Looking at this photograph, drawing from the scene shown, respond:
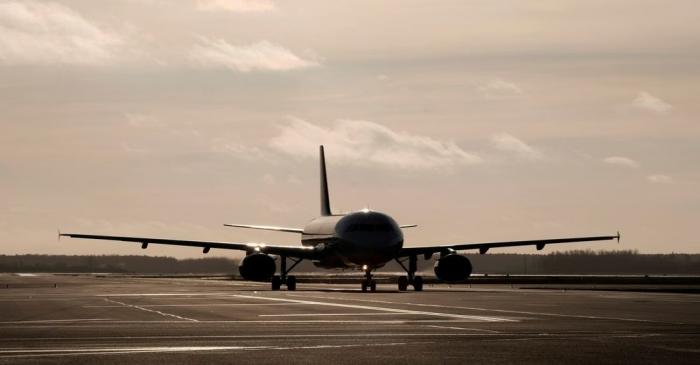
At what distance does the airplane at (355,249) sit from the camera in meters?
64.8

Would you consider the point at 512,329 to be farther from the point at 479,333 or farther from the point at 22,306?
the point at 22,306

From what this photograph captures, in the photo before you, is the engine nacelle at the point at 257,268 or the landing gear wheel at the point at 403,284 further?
the engine nacelle at the point at 257,268

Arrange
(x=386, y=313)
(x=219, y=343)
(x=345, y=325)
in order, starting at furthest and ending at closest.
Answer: (x=386, y=313), (x=345, y=325), (x=219, y=343)

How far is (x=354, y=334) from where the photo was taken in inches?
981

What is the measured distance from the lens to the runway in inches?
759

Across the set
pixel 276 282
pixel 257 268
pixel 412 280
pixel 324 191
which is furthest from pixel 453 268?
pixel 324 191

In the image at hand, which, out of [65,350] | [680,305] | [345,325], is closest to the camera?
[65,350]

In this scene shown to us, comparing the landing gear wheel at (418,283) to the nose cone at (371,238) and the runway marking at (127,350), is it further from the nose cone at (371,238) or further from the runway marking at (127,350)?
the runway marking at (127,350)

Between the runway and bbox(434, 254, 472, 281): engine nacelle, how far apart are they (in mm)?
27502

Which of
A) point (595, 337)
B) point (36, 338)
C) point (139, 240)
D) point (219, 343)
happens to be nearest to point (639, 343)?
point (595, 337)

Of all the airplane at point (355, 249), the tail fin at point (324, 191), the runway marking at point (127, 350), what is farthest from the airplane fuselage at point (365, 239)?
the runway marking at point (127, 350)

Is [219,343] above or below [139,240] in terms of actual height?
below

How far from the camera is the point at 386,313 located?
34844mm

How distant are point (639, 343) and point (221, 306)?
21534 millimetres
